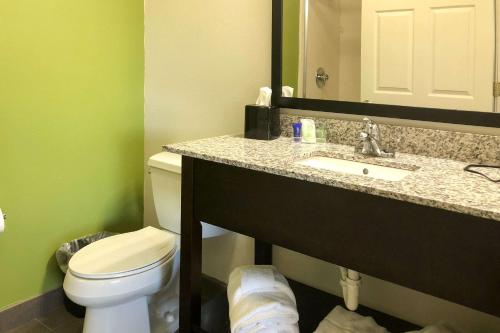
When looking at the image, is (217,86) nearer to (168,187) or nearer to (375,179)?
(168,187)

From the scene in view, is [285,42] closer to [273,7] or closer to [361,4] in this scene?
[273,7]

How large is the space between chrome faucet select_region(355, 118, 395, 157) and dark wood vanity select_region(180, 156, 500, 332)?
0.39m

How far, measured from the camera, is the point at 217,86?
80.5 inches

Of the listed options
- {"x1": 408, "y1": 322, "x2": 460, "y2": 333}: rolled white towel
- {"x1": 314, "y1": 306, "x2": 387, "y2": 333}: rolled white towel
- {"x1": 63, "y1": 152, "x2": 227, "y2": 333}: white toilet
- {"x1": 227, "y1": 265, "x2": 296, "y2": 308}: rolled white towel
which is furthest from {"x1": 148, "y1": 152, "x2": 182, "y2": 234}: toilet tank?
{"x1": 408, "y1": 322, "x2": 460, "y2": 333}: rolled white towel

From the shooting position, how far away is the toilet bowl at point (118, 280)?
161 centimetres

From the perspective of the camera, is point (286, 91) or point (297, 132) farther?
point (286, 91)

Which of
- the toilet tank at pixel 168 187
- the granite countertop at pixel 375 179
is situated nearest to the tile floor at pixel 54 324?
the toilet tank at pixel 168 187

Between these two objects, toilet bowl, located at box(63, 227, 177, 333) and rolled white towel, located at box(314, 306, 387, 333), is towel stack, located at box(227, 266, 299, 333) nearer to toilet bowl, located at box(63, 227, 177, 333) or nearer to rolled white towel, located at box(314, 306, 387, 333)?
rolled white towel, located at box(314, 306, 387, 333)

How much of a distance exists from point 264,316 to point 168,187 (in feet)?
2.52

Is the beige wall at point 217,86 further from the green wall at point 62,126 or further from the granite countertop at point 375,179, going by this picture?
the granite countertop at point 375,179

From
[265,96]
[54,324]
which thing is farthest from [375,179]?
[54,324]

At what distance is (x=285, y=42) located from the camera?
1791mm

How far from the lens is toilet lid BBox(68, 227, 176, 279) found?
→ 5.41 ft

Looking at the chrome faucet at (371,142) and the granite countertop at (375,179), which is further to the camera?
the chrome faucet at (371,142)
